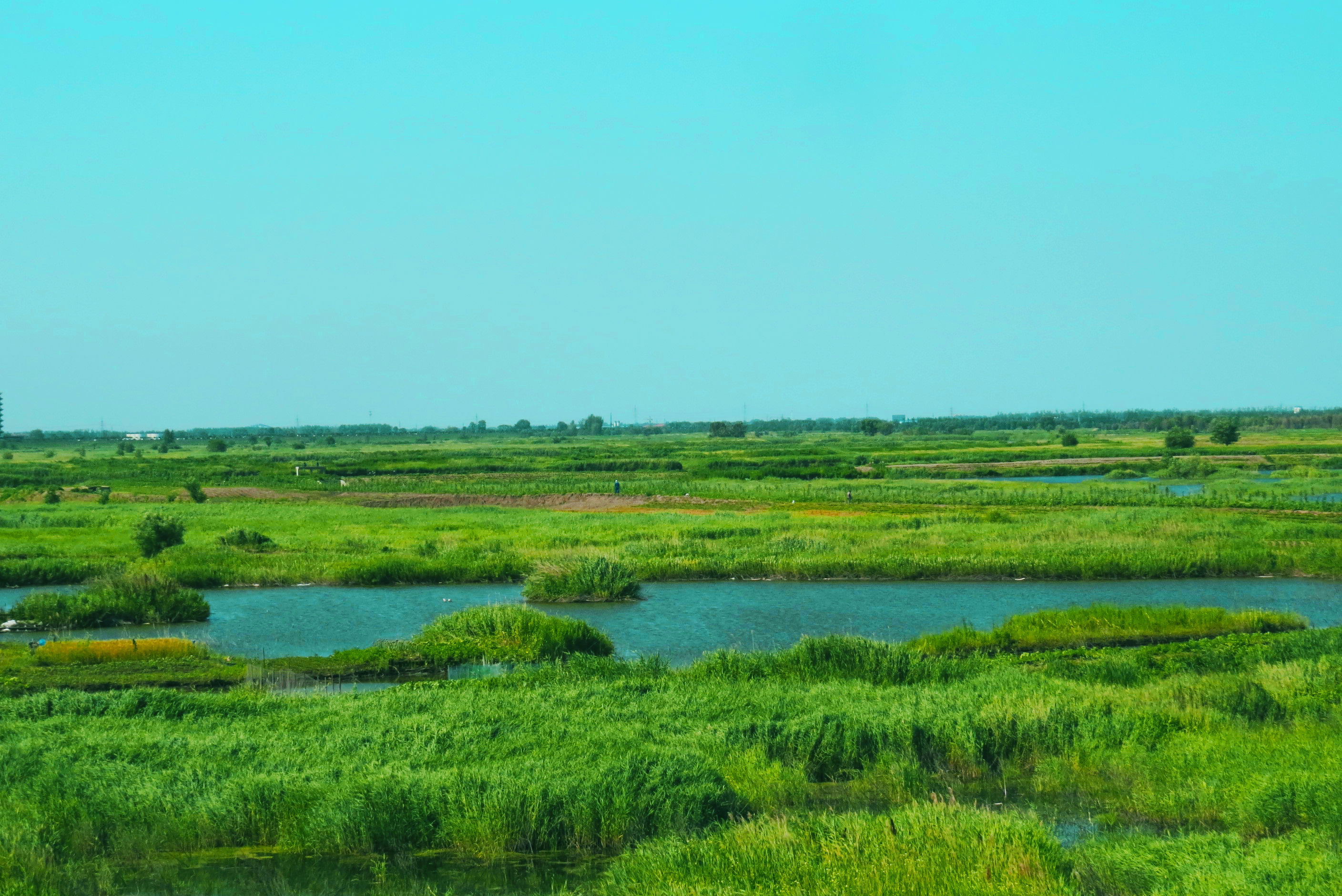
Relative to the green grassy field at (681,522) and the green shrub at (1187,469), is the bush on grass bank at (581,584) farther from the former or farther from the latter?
the green shrub at (1187,469)

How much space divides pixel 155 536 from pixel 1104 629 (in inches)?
1202

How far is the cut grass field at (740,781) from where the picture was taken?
959 cm

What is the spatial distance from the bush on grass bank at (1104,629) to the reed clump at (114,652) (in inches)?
587

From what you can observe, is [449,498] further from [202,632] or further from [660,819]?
[660,819]

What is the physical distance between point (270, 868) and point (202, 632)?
680 inches

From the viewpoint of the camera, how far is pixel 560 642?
862 inches

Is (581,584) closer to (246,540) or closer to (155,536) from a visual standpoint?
(246,540)

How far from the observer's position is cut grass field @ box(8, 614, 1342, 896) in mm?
9586

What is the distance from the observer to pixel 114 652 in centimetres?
2195

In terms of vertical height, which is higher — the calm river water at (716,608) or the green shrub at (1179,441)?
the green shrub at (1179,441)

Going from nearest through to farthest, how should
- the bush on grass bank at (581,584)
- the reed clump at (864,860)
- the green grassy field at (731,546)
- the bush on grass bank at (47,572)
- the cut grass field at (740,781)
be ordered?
the reed clump at (864,860), the cut grass field at (740,781), the bush on grass bank at (581,584), the bush on grass bank at (47,572), the green grassy field at (731,546)

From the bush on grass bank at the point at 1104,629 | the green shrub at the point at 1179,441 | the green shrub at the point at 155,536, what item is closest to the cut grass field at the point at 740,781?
the bush on grass bank at the point at 1104,629

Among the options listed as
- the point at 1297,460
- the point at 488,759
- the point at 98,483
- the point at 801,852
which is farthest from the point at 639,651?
the point at 1297,460

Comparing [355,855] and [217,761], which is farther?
[217,761]
